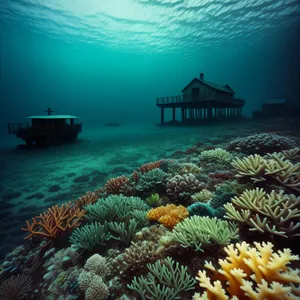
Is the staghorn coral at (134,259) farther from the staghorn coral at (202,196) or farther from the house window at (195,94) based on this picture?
the house window at (195,94)

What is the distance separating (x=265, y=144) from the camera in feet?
23.4

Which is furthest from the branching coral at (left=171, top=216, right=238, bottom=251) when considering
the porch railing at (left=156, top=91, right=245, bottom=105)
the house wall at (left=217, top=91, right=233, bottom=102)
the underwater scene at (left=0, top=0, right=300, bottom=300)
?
the house wall at (left=217, top=91, right=233, bottom=102)

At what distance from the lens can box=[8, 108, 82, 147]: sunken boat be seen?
18.0 m

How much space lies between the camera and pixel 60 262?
3346 mm

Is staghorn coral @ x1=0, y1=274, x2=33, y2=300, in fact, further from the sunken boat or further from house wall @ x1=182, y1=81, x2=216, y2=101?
house wall @ x1=182, y1=81, x2=216, y2=101

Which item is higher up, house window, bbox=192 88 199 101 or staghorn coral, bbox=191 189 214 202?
house window, bbox=192 88 199 101

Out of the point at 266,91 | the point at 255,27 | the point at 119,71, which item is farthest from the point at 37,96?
the point at 266,91

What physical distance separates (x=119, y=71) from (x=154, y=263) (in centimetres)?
21429

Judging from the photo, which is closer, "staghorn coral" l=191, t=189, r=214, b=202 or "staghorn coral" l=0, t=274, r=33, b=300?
"staghorn coral" l=0, t=274, r=33, b=300

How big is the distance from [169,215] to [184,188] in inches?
51.7

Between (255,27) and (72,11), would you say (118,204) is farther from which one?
(255,27)

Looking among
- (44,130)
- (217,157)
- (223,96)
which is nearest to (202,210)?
(217,157)

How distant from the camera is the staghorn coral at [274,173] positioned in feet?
10.9

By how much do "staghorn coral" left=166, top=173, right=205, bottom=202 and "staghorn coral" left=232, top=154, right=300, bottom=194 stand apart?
1184 mm
